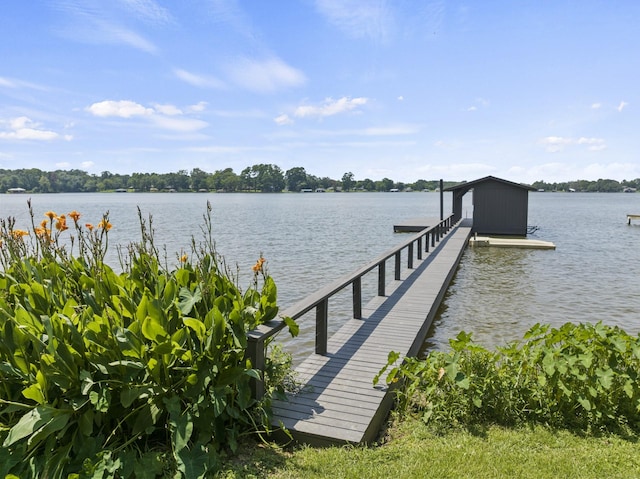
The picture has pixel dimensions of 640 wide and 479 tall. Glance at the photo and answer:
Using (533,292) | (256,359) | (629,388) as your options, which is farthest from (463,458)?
(533,292)

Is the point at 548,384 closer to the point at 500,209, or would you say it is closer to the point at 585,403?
the point at 585,403

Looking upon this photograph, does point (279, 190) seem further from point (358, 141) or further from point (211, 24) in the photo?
point (211, 24)

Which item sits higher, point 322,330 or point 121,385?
point 121,385

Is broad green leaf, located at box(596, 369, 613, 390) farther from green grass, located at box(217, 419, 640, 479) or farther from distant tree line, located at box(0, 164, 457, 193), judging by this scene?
distant tree line, located at box(0, 164, 457, 193)

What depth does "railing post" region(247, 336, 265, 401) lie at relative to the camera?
350cm

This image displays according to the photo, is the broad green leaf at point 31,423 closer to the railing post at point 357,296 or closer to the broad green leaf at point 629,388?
the broad green leaf at point 629,388

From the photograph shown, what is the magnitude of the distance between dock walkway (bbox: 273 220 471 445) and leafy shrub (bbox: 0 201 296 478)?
1.62ft

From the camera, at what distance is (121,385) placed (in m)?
2.93

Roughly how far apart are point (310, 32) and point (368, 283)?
7088 mm

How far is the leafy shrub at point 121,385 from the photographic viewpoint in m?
2.76

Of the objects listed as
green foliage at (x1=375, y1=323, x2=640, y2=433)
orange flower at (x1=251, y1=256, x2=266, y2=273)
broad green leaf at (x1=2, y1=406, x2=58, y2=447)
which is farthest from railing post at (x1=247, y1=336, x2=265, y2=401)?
broad green leaf at (x1=2, y1=406, x2=58, y2=447)

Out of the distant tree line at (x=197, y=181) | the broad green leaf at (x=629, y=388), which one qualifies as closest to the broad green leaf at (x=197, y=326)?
the broad green leaf at (x=629, y=388)

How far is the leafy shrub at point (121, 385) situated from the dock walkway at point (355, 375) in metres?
0.49

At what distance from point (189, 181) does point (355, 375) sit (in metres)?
153
